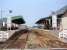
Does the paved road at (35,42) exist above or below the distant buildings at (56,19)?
below

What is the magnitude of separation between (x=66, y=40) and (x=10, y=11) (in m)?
37.7

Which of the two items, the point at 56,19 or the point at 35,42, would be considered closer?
the point at 35,42

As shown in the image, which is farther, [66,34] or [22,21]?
[22,21]

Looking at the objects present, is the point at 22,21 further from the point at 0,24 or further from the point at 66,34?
the point at 66,34

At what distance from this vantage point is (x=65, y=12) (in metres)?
48.7

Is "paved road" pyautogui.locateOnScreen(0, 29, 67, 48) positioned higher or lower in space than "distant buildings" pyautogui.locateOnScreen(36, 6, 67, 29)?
lower

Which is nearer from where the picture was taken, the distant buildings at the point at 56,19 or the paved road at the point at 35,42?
the paved road at the point at 35,42

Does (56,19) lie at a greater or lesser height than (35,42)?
greater

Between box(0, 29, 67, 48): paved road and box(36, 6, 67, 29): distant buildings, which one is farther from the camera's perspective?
box(36, 6, 67, 29): distant buildings

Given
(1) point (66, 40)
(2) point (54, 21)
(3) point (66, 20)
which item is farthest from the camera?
(3) point (66, 20)

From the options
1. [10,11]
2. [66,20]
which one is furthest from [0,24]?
[66,20]

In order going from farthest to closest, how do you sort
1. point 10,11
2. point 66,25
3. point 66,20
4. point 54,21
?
point 10,11 < point 66,20 < point 66,25 < point 54,21

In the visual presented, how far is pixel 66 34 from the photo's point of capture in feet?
78.9

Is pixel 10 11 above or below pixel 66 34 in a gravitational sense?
above
